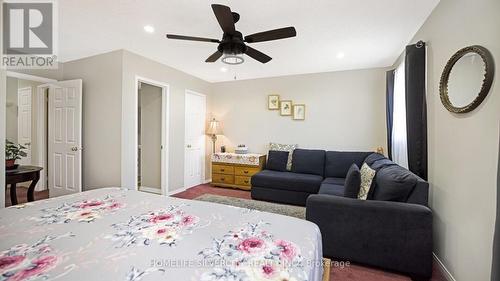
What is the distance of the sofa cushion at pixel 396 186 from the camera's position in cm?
191

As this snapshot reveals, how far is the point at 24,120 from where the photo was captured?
4.35 m

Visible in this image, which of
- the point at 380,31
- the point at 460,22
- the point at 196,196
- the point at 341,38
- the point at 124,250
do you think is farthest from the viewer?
the point at 196,196

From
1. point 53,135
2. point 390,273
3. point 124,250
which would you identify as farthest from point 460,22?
point 53,135

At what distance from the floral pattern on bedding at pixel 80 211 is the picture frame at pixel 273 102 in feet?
11.9

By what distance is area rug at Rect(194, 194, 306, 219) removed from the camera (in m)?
3.18

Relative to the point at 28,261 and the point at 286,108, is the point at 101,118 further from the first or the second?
the point at 286,108

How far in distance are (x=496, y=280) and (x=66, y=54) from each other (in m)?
5.02

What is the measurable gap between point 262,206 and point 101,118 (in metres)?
2.84

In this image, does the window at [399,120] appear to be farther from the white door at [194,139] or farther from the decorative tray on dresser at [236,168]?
the white door at [194,139]

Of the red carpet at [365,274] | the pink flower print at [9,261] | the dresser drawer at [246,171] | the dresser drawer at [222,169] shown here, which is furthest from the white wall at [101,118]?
the red carpet at [365,274]

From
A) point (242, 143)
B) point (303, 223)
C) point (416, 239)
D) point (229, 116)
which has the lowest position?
point (416, 239)

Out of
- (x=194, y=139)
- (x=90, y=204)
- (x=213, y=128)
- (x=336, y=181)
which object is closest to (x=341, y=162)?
(x=336, y=181)

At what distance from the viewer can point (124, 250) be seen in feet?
2.95

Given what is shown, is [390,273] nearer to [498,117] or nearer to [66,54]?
[498,117]
